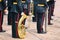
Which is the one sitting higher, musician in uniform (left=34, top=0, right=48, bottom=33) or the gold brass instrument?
musician in uniform (left=34, top=0, right=48, bottom=33)

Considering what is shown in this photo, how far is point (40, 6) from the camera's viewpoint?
9.00m

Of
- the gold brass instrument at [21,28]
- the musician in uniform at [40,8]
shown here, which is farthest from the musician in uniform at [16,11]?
the musician in uniform at [40,8]

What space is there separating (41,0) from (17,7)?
929 millimetres

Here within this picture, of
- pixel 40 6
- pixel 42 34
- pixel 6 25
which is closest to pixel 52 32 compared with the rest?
pixel 42 34

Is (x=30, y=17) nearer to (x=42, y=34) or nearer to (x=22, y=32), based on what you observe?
(x=42, y=34)

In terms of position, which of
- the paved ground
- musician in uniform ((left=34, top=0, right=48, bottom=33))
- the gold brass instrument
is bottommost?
the paved ground

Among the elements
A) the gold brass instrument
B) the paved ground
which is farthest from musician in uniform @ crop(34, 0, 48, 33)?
the gold brass instrument

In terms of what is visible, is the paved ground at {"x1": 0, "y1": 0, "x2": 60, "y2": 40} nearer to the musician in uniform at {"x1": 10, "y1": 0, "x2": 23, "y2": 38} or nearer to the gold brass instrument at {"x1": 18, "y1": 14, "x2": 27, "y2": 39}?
the gold brass instrument at {"x1": 18, "y1": 14, "x2": 27, "y2": 39}

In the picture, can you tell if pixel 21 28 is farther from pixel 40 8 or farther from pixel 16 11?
pixel 40 8

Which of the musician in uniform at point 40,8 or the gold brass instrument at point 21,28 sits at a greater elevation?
the musician in uniform at point 40,8

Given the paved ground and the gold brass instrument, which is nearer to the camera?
the gold brass instrument

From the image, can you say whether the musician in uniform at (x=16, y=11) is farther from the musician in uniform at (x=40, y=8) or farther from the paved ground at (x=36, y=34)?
the musician in uniform at (x=40, y=8)

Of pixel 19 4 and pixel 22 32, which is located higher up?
pixel 19 4


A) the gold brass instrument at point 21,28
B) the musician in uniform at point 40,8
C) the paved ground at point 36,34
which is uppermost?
the musician in uniform at point 40,8
